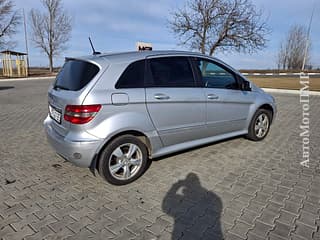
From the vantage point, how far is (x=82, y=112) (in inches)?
108

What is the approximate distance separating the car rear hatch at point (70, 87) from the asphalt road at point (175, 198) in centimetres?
86

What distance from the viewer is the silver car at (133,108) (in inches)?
111

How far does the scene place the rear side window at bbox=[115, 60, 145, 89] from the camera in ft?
9.71

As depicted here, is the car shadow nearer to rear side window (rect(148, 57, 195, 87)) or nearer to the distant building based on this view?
rear side window (rect(148, 57, 195, 87))

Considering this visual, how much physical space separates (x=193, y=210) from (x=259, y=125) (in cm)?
287

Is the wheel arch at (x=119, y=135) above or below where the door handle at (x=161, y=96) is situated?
below

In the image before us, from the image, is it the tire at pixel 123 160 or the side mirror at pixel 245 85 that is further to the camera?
the side mirror at pixel 245 85

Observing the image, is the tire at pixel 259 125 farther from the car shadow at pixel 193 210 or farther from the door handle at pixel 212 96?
the car shadow at pixel 193 210

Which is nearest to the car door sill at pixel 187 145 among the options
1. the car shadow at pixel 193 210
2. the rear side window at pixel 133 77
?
the car shadow at pixel 193 210

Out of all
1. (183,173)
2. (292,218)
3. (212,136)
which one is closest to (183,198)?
(183,173)

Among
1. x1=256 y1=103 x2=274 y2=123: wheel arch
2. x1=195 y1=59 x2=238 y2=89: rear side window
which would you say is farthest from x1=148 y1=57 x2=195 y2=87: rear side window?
x1=256 y1=103 x2=274 y2=123: wheel arch

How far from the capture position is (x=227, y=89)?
4.03 meters

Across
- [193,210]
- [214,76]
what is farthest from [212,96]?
[193,210]

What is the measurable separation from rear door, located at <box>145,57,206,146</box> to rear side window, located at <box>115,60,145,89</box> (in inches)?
4.1
